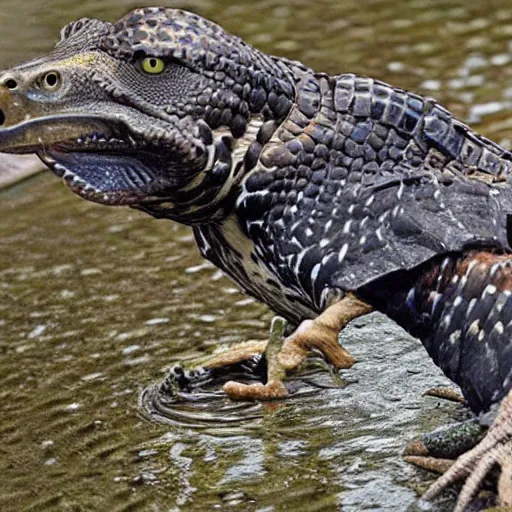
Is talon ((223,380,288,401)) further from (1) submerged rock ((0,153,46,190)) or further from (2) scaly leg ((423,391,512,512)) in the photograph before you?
(1) submerged rock ((0,153,46,190))

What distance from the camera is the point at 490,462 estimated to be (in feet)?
11.5

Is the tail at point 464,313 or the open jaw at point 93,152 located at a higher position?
the open jaw at point 93,152

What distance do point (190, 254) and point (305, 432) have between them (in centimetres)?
183

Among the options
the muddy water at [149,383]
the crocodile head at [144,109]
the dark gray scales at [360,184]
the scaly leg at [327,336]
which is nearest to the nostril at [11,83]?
the crocodile head at [144,109]

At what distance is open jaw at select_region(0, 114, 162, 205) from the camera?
3.88 meters

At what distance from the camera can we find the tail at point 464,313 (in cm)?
360

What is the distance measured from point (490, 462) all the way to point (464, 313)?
15.8 inches

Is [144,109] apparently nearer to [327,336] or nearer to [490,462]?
[327,336]

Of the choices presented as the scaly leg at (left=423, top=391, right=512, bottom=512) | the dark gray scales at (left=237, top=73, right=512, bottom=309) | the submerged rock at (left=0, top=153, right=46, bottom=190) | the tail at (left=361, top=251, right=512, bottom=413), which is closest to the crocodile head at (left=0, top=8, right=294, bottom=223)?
the dark gray scales at (left=237, top=73, right=512, bottom=309)

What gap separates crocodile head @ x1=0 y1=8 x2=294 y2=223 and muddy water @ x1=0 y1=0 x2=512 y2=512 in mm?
735

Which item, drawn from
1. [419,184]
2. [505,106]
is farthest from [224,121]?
[505,106]

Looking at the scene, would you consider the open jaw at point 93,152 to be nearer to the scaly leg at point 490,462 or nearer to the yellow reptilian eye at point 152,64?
the yellow reptilian eye at point 152,64

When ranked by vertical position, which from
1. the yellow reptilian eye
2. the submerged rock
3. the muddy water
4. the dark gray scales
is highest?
the yellow reptilian eye

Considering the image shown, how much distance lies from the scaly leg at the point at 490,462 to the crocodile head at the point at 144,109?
3.16ft
